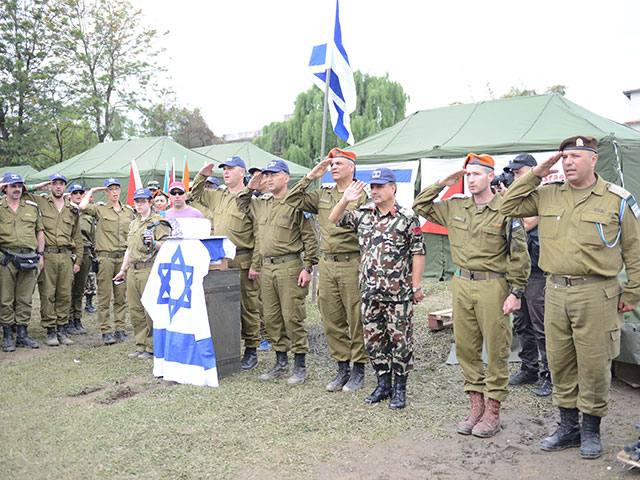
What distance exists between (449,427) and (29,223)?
5881 millimetres

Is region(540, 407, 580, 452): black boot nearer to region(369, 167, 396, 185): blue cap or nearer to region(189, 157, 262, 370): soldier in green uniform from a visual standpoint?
region(369, 167, 396, 185): blue cap

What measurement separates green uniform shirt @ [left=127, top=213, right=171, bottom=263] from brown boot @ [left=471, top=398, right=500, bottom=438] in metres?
3.99

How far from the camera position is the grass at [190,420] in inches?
142

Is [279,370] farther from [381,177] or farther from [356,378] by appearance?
[381,177]

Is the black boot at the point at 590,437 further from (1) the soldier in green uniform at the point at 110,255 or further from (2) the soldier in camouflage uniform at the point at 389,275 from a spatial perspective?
(1) the soldier in green uniform at the point at 110,255

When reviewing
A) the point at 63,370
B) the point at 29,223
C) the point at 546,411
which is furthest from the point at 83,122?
the point at 546,411

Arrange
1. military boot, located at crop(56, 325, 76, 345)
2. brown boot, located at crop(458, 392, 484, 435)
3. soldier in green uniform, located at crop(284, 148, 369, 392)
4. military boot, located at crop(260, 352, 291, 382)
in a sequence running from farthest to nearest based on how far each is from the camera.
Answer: military boot, located at crop(56, 325, 76, 345) < military boot, located at crop(260, 352, 291, 382) < soldier in green uniform, located at crop(284, 148, 369, 392) < brown boot, located at crop(458, 392, 484, 435)

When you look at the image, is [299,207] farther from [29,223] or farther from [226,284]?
[29,223]

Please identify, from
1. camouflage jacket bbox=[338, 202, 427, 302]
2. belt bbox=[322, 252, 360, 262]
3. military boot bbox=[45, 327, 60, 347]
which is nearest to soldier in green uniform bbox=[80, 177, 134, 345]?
military boot bbox=[45, 327, 60, 347]

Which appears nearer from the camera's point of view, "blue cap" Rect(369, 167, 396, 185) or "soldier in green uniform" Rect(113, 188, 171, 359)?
"blue cap" Rect(369, 167, 396, 185)

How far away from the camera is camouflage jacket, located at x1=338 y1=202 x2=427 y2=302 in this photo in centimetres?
452

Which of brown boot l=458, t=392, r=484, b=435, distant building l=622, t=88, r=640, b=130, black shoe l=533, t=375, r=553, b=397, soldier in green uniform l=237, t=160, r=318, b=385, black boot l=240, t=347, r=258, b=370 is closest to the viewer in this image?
brown boot l=458, t=392, r=484, b=435

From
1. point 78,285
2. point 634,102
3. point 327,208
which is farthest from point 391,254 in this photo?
point 634,102

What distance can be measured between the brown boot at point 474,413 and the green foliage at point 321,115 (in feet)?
80.0
